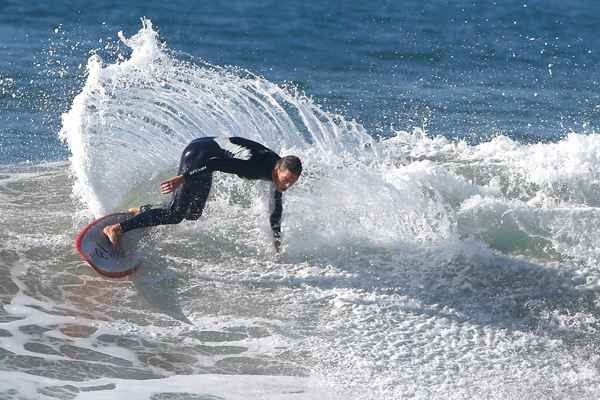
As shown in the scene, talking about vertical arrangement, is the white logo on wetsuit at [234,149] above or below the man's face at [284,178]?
above

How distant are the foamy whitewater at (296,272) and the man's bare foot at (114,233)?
311mm

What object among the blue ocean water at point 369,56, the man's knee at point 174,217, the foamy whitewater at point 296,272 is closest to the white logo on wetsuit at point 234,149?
the man's knee at point 174,217

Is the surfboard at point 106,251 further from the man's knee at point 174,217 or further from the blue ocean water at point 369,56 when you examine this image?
the blue ocean water at point 369,56

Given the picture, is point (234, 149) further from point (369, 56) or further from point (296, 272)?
point (369, 56)

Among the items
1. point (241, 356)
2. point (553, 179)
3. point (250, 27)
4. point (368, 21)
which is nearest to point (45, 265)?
point (241, 356)

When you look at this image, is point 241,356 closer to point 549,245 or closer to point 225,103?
point 549,245

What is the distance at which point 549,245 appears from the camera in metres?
8.15

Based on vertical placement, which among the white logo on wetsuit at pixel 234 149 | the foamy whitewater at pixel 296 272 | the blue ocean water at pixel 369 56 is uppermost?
the blue ocean water at pixel 369 56

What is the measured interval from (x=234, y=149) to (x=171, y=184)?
2.15 ft

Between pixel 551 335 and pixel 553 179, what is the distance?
3.04 meters

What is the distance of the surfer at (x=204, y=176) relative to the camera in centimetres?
751

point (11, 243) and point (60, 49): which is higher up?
point (60, 49)

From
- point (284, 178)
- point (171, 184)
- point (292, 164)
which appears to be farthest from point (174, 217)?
point (292, 164)

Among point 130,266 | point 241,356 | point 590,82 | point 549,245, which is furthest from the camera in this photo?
point 590,82
